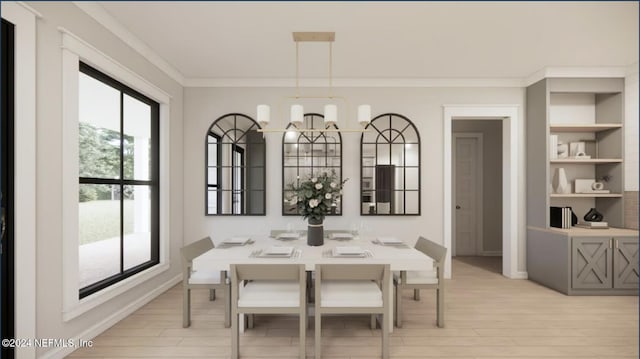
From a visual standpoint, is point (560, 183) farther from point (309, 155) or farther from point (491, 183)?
point (309, 155)

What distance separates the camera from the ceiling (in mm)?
2553

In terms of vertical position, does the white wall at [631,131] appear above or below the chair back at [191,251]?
above

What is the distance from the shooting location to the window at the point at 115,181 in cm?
259

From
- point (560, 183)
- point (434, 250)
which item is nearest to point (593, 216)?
point (560, 183)

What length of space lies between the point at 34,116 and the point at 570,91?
5291 millimetres

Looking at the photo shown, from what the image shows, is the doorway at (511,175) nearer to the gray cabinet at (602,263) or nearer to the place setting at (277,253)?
the gray cabinet at (602,263)

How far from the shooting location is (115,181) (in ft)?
9.52

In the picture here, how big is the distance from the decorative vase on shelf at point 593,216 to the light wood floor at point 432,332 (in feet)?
2.92

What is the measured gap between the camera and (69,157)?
7.39 ft

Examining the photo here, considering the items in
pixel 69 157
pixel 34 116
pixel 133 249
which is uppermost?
pixel 34 116

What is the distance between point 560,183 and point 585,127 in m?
0.74

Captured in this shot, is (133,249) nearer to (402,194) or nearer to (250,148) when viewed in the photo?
(250,148)

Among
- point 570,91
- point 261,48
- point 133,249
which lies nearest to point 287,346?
point 133,249

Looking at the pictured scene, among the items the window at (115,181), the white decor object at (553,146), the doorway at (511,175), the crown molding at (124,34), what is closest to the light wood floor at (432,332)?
the window at (115,181)
